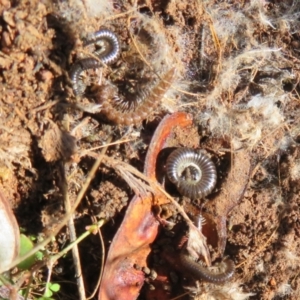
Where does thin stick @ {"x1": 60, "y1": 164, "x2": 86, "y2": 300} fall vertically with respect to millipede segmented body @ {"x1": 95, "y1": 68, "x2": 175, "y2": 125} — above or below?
below

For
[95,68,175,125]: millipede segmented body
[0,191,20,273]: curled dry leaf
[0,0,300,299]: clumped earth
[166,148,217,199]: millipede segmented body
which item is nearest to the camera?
[0,191,20,273]: curled dry leaf

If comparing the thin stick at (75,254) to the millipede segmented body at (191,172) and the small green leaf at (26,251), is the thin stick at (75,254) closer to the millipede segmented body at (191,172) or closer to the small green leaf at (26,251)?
the small green leaf at (26,251)

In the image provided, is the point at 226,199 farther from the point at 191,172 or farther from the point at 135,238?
the point at 135,238

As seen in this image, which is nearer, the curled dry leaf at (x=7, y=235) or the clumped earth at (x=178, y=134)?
the curled dry leaf at (x=7, y=235)

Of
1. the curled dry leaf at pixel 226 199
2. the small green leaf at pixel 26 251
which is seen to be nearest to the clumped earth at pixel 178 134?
the curled dry leaf at pixel 226 199

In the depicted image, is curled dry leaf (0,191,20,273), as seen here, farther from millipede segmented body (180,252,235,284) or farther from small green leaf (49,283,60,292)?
millipede segmented body (180,252,235,284)

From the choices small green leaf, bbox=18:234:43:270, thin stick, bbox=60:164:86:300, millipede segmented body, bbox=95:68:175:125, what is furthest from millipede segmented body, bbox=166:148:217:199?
small green leaf, bbox=18:234:43:270
